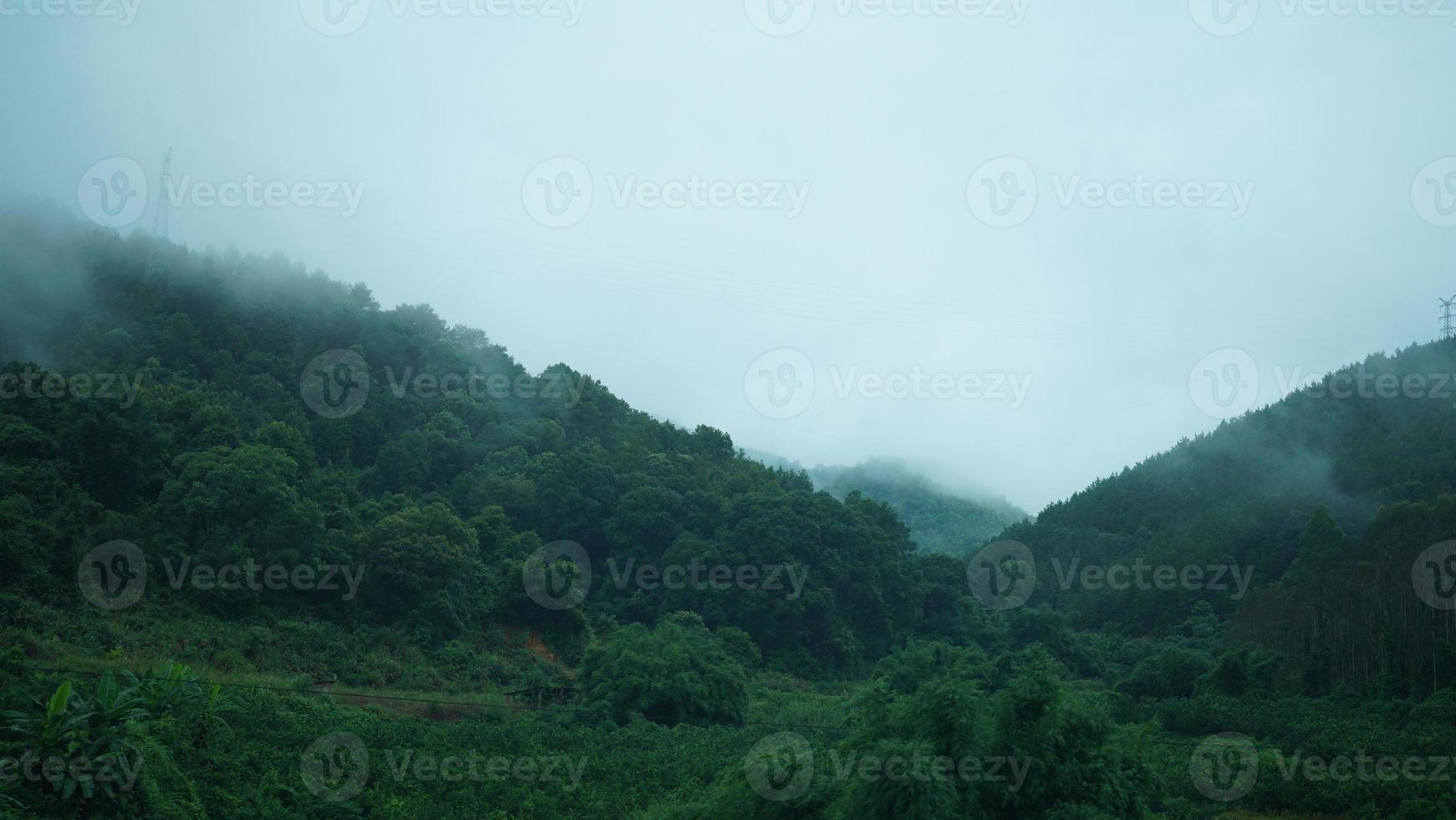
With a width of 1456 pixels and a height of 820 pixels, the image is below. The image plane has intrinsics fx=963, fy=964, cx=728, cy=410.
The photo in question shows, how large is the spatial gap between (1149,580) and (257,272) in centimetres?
4960

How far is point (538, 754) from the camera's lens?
19000mm

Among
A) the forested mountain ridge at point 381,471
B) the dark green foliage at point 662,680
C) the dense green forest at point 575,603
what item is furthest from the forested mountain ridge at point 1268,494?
the dark green foliage at point 662,680

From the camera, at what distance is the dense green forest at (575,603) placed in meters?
13.3

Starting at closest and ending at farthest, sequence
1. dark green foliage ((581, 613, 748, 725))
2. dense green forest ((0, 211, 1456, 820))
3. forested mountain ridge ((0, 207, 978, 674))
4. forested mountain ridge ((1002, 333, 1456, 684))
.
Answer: dense green forest ((0, 211, 1456, 820)), dark green foliage ((581, 613, 748, 725)), forested mountain ridge ((0, 207, 978, 674)), forested mountain ridge ((1002, 333, 1456, 684))

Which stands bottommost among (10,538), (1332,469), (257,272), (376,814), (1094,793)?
(376,814)

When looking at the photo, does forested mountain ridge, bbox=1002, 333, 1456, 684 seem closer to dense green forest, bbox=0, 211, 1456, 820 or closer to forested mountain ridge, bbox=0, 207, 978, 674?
dense green forest, bbox=0, 211, 1456, 820

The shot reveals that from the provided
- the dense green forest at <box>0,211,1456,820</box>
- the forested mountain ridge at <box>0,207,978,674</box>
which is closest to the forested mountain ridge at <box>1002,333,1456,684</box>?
the dense green forest at <box>0,211,1456,820</box>

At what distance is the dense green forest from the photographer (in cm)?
1333

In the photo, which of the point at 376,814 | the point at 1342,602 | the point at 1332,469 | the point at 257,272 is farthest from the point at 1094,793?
the point at 1332,469

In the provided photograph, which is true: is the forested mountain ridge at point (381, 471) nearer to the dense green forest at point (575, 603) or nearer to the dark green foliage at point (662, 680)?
the dense green forest at point (575, 603)

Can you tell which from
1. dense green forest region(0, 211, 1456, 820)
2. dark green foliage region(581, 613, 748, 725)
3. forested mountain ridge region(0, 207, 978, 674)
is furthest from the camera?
forested mountain ridge region(0, 207, 978, 674)

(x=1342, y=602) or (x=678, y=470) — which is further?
(x=678, y=470)

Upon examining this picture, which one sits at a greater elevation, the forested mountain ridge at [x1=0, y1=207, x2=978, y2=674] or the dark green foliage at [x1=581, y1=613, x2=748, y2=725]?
the forested mountain ridge at [x1=0, y1=207, x2=978, y2=674]

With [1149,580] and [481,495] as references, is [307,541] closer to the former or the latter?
[481,495]
